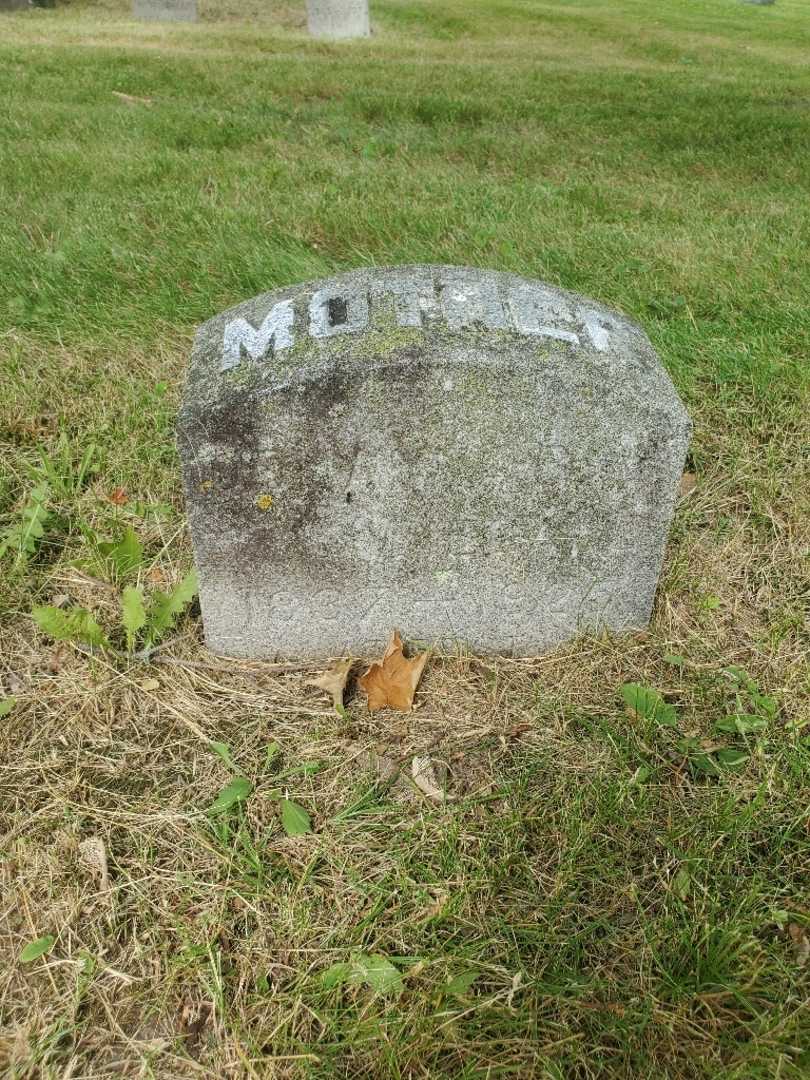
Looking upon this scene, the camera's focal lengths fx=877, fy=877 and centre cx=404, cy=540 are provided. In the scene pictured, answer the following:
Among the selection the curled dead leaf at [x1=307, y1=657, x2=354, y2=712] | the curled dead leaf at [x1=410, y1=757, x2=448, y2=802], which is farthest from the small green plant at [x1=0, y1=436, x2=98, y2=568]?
the curled dead leaf at [x1=410, y1=757, x2=448, y2=802]

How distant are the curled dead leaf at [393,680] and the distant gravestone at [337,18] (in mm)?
11071

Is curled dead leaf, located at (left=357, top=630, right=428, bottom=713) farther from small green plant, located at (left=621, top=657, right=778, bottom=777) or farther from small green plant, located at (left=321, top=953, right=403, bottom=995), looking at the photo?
small green plant, located at (left=321, top=953, right=403, bottom=995)

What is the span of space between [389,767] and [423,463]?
0.71 meters

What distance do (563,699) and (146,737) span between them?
1028 mm

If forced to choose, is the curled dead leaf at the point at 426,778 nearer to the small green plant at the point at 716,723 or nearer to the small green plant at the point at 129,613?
the small green plant at the point at 716,723

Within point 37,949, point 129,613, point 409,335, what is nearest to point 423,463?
point 409,335

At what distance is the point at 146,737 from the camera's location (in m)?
2.11

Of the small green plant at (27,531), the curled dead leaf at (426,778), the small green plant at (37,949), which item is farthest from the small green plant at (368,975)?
the small green plant at (27,531)

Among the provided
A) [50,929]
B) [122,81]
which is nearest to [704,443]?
[50,929]

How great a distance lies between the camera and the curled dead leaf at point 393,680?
7.23 ft

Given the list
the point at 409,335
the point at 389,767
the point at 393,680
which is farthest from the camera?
the point at 393,680

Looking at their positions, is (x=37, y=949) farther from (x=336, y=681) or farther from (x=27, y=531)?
(x=27, y=531)

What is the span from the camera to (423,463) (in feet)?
6.62

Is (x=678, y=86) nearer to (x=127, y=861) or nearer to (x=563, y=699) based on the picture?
(x=563, y=699)
